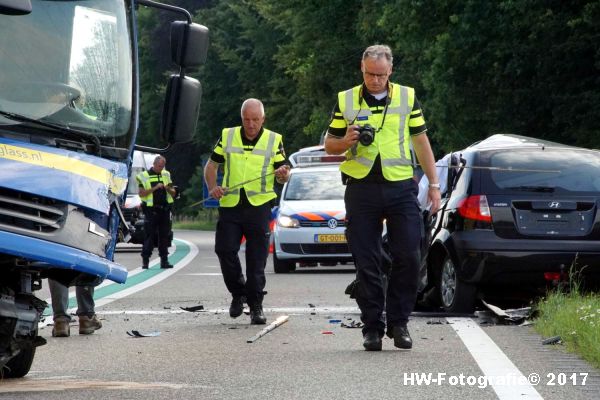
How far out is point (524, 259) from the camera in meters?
13.8

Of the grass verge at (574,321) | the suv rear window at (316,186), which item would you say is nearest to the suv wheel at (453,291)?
the grass verge at (574,321)

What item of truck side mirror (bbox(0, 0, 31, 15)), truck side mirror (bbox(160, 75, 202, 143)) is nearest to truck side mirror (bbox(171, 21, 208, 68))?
truck side mirror (bbox(160, 75, 202, 143))

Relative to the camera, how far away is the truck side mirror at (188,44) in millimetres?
10320

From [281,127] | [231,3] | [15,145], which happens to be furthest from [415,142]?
[231,3]

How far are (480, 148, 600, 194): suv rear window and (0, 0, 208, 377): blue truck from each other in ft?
14.2

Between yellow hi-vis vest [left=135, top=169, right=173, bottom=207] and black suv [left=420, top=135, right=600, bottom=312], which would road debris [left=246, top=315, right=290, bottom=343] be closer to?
black suv [left=420, top=135, right=600, bottom=312]

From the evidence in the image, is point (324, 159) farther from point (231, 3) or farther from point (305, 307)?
point (231, 3)

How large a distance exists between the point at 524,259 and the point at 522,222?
33 cm

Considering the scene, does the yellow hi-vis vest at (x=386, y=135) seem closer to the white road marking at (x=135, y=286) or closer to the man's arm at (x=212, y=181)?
the white road marking at (x=135, y=286)

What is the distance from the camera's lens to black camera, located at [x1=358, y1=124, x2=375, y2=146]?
11078 millimetres

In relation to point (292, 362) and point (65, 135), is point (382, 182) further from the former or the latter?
point (65, 135)

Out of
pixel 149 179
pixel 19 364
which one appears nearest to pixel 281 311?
pixel 19 364

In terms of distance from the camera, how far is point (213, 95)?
7175 centimetres

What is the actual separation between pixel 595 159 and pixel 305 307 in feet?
10.9
